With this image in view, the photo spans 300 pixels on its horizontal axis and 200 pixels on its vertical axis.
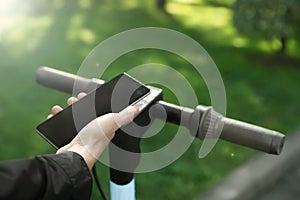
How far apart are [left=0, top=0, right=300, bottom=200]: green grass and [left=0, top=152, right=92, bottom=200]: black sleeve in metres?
2.34

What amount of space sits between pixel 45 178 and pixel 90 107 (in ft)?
0.96

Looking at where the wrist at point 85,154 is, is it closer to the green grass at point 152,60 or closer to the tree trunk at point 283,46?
the green grass at point 152,60

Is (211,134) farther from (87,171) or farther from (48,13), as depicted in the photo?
(48,13)

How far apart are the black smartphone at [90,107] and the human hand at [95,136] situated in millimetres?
86

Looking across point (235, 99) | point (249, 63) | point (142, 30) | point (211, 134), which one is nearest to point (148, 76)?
point (142, 30)

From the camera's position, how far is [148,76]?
161 cm

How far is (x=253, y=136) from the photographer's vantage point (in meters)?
1.40

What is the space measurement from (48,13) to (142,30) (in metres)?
5.49

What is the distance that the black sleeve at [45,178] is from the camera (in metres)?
1.18

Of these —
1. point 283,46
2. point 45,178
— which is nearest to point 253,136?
point 45,178

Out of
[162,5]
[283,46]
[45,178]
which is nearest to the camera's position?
[45,178]

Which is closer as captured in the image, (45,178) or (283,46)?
(45,178)

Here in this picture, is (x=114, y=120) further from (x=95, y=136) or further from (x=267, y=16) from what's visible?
(x=267, y=16)

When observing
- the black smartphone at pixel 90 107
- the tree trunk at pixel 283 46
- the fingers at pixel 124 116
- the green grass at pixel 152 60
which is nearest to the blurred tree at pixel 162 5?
the green grass at pixel 152 60
